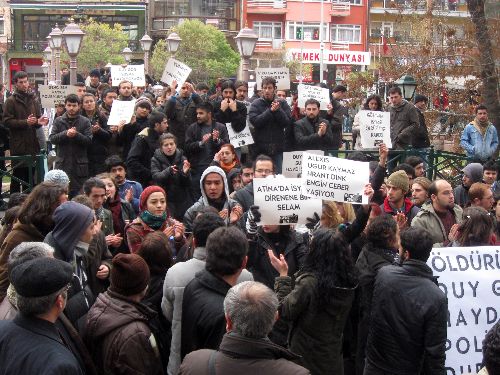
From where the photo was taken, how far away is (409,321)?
5281 mm

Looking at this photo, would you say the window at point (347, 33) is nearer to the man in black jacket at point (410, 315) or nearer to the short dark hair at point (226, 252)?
the man in black jacket at point (410, 315)

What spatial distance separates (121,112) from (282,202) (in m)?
5.37

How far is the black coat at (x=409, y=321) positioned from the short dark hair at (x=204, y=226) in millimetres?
1181

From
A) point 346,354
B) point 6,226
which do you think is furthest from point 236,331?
point 6,226

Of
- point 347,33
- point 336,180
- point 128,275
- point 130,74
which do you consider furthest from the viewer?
point 347,33

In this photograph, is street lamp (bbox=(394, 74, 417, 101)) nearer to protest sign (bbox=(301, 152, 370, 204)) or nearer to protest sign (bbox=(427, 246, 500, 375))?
protest sign (bbox=(301, 152, 370, 204))

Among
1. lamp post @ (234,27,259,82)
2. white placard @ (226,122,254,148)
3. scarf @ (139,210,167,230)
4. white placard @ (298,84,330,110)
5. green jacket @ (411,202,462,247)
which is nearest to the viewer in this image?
scarf @ (139,210,167,230)

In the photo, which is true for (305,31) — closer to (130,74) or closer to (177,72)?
(130,74)

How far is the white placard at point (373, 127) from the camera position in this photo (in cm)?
1158

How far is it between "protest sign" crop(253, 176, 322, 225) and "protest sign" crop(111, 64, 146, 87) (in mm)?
10765

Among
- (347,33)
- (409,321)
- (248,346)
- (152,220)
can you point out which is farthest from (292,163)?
(347,33)

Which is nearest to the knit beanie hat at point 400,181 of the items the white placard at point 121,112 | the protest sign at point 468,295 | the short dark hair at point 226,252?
the protest sign at point 468,295

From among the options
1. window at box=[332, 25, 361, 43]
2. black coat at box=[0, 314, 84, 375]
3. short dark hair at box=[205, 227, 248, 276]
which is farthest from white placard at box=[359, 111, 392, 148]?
window at box=[332, 25, 361, 43]

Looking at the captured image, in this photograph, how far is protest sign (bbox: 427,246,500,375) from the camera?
20.3 ft
